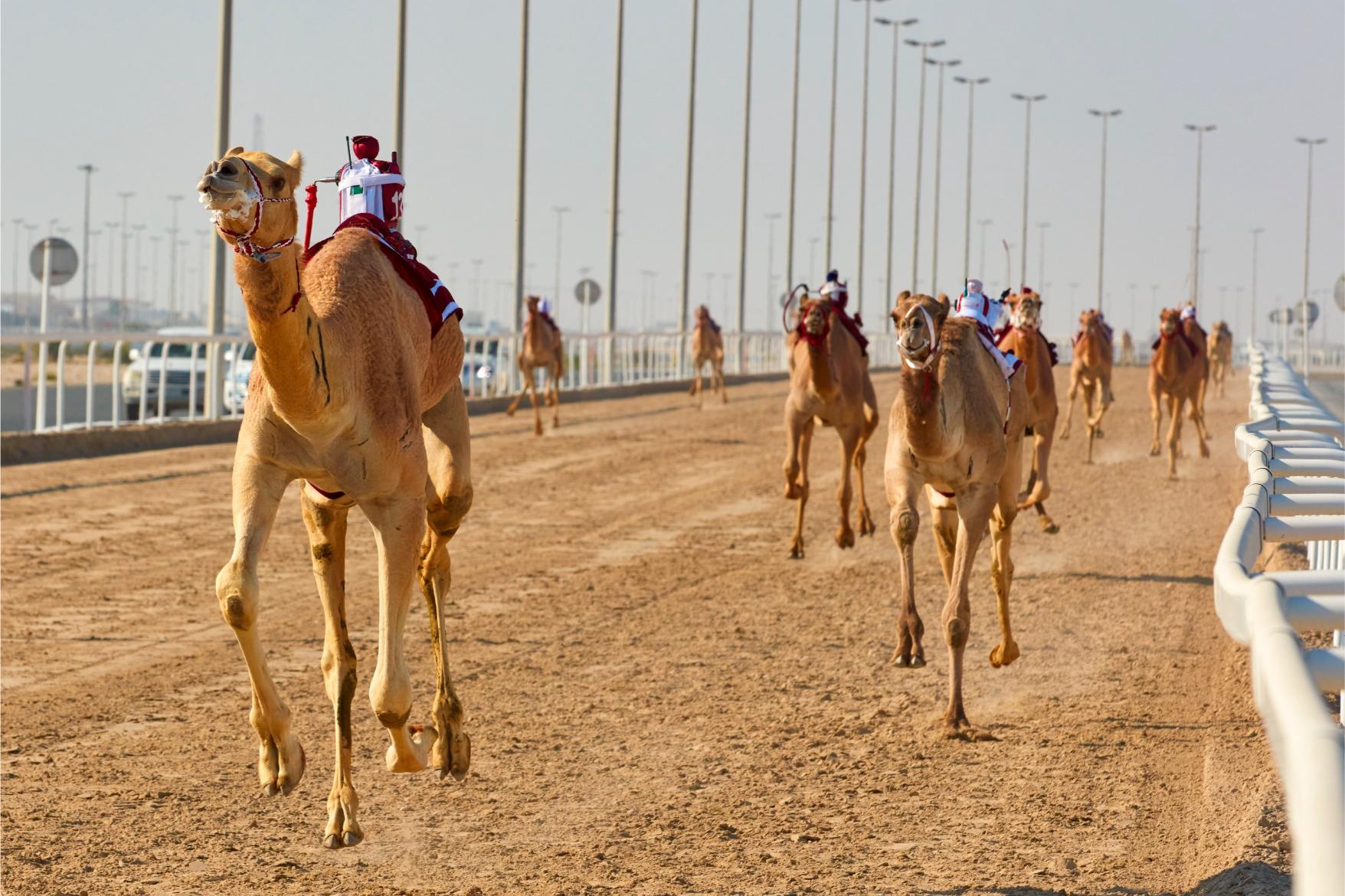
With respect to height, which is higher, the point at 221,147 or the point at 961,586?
the point at 221,147

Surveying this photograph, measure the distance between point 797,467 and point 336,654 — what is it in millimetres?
8208

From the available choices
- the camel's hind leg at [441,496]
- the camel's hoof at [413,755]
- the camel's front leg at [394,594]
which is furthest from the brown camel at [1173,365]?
the camel's front leg at [394,594]

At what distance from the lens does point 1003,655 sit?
9.13 m

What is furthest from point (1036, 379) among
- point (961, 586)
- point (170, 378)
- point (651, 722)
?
point (170, 378)

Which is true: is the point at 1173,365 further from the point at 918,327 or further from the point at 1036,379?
the point at 918,327

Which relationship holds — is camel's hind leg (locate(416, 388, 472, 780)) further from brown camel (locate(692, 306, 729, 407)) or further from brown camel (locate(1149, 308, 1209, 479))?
brown camel (locate(692, 306, 729, 407))

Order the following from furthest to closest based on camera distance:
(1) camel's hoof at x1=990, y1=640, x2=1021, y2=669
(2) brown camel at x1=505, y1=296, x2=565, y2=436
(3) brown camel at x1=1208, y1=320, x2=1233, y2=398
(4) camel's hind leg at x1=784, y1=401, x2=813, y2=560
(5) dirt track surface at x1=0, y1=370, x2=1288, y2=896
→ (3) brown camel at x1=1208, y1=320, x2=1233, y2=398
(2) brown camel at x1=505, y1=296, x2=565, y2=436
(4) camel's hind leg at x1=784, y1=401, x2=813, y2=560
(1) camel's hoof at x1=990, y1=640, x2=1021, y2=669
(5) dirt track surface at x1=0, y1=370, x2=1288, y2=896

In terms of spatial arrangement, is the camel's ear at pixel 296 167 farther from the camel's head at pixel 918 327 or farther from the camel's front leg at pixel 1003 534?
the camel's front leg at pixel 1003 534

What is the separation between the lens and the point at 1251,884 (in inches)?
216

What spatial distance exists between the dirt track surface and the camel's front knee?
0.92 metres

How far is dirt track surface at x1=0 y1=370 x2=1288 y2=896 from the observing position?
5926 millimetres

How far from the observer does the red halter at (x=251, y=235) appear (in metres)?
4.84

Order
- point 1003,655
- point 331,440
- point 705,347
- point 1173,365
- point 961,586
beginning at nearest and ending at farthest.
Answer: point 331,440, point 961,586, point 1003,655, point 1173,365, point 705,347

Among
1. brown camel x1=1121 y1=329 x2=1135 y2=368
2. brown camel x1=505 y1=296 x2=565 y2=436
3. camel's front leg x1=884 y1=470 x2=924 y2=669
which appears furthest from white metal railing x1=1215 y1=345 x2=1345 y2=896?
brown camel x1=1121 y1=329 x2=1135 y2=368
